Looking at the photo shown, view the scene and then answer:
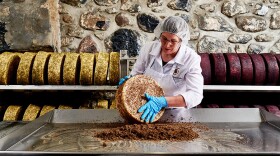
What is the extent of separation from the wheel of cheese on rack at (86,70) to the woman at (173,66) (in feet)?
1.33

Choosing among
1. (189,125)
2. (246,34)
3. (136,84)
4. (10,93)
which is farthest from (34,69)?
(246,34)

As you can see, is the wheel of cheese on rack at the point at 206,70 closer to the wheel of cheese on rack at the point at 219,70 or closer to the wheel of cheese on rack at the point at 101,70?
the wheel of cheese on rack at the point at 219,70

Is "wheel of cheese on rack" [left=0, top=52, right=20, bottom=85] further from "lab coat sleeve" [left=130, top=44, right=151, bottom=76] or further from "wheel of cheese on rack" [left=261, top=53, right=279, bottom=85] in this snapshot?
"wheel of cheese on rack" [left=261, top=53, right=279, bottom=85]

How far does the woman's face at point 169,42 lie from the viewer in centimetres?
231

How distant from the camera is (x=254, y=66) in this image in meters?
2.90

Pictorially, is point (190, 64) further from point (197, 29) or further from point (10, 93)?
point (10, 93)

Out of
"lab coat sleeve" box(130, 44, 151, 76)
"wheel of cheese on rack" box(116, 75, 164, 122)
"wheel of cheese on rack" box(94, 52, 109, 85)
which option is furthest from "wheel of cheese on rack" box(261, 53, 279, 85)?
"wheel of cheese on rack" box(94, 52, 109, 85)

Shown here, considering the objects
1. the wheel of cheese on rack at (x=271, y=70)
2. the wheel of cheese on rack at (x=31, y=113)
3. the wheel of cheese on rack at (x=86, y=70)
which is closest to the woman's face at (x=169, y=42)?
the wheel of cheese on rack at (x=86, y=70)

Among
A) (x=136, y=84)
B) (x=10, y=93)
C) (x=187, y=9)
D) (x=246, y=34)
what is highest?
(x=187, y=9)

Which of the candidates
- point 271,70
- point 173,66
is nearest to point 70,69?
point 173,66

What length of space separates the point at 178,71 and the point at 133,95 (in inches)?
20.1

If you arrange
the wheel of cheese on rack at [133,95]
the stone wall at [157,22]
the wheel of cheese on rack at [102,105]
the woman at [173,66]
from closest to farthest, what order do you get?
the wheel of cheese on rack at [133,95] < the woman at [173,66] < the wheel of cheese on rack at [102,105] < the stone wall at [157,22]

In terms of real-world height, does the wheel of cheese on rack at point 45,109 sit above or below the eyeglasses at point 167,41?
below

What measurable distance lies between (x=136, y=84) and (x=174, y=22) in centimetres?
51
